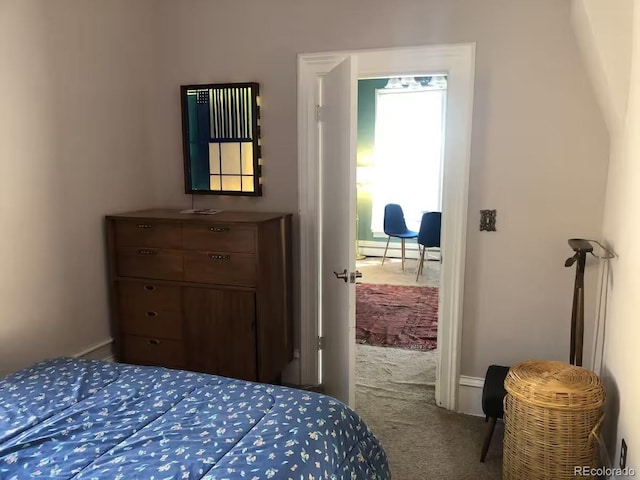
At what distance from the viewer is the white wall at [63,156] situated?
2488 millimetres

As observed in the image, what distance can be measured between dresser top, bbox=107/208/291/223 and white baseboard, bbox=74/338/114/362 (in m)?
0.77

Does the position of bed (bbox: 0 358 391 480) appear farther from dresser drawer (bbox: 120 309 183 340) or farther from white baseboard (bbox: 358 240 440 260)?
white baseboard (bbox: 358 240 440 260)

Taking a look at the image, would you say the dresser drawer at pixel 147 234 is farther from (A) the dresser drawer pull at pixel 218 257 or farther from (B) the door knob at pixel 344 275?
(B) the door knob at pixel 344 275

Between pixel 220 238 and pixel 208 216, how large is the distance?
21cm

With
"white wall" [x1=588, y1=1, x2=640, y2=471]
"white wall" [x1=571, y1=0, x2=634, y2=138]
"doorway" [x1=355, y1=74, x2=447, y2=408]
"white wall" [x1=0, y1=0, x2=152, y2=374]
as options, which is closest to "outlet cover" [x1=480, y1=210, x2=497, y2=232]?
"white wall" [x1=588, y1=1, x2=640, y2=471]

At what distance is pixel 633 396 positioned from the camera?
1859 mm

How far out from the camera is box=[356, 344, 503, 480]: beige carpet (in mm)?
2477

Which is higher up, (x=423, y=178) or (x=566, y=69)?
(x=566, y=69)

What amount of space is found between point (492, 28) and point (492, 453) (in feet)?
7.12

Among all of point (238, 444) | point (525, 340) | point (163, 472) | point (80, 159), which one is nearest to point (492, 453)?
point (525, 340)

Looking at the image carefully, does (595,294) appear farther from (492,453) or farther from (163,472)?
(163,472)

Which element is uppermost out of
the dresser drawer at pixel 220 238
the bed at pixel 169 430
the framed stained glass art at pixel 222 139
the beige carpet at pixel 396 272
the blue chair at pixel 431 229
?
the framed stained glass art at pixel 222 139

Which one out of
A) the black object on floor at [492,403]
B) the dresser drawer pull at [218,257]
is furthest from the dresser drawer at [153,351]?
the black object on floor at [492,403]

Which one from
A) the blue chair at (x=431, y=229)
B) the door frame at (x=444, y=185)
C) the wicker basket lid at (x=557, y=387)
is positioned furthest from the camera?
the blue chair at (x=431, y=229)
